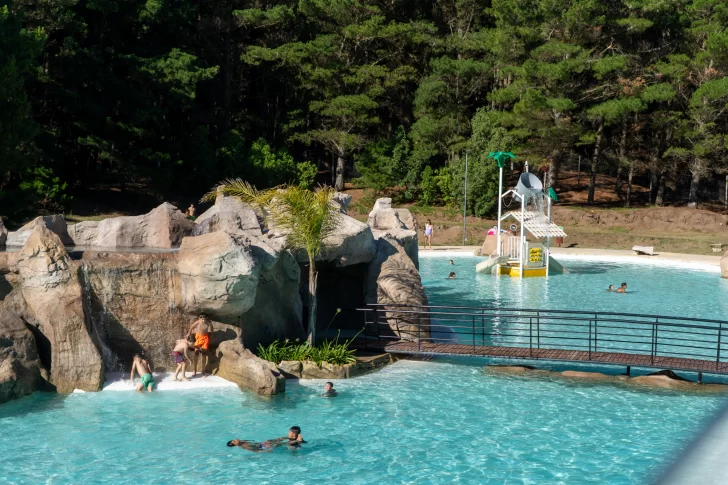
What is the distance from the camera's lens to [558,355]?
18.3 metres

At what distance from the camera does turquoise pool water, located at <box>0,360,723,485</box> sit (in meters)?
12.9

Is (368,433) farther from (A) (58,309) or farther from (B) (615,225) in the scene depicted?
(B) (615,225)

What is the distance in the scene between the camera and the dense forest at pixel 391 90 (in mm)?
46000

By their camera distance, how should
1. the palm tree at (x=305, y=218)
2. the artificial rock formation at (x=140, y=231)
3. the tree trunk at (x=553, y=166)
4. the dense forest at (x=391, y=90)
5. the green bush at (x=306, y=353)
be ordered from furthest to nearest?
the tree trunk at (x=553, y=166), the dense forest at (x=391, y=90), the artificial rock formation at (x=140, y=231), the palm tree at (x=305, y=218), the green bush at (x=306, y=353)

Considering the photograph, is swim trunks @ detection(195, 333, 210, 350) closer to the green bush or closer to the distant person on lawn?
the green bush

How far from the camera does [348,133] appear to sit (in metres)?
54.5

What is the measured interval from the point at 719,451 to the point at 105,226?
50.9 feet

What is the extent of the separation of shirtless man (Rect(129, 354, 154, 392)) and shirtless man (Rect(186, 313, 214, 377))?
1.04 meters

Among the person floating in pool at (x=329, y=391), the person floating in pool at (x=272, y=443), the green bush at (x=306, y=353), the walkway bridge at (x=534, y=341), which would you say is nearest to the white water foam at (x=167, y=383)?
the green bush at (x=306, y=353)

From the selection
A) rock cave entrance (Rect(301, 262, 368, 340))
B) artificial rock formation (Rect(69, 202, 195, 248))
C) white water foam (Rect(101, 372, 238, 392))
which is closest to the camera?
white water foam (Rect(101, 372, 238, 392))

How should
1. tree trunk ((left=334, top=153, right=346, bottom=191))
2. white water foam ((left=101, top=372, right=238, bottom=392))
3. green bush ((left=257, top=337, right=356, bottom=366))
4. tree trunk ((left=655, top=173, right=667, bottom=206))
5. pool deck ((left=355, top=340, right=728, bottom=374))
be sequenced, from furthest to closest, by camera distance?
tree trunk ((left=334, top=153, right=346, bottom=191))
tree trunk ((left=655, top=173, right=667, bottom=206))
green bush ((left=257, top=337, right=356, bottom=366))
pool deck ((left=355, top=340, right=728, bottom=374))
white water foam ((left=101, top=372, right=238, bottom=392))

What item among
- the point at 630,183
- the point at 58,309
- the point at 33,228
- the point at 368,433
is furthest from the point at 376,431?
the point at 630,183

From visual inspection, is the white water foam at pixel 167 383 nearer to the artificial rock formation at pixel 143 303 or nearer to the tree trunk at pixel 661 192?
the artificial rock formation at pixel 143 303

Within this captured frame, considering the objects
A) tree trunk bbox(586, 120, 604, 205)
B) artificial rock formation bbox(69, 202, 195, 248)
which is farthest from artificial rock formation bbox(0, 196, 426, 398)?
tree trunk bbox(586, 120, 604, 205)
